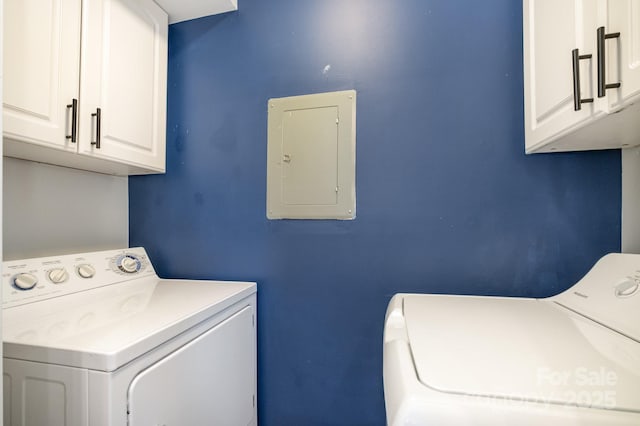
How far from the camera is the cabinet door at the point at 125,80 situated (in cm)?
117

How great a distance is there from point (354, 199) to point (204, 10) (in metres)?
1.28

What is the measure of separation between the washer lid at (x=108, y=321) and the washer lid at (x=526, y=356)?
0.68 m

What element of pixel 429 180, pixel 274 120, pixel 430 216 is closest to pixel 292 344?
pixel 430 216

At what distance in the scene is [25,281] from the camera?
1.06m

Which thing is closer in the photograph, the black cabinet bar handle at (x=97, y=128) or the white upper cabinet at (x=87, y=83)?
the white upper cabinet at (x=87, y=83)

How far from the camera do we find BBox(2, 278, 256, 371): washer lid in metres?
0.71

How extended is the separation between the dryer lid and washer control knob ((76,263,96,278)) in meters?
1.84

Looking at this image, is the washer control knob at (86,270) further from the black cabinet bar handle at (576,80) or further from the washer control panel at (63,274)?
the black cabinet bar handle at (576,80)

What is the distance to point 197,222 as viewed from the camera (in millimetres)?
1601

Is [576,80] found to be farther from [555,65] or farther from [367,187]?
[367,187]

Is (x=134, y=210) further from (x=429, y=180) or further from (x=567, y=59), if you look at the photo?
(x=567, y=59)

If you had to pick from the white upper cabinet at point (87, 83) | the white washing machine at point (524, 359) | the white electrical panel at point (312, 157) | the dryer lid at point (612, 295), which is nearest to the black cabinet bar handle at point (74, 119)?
the white upper cabinet at point (87, 83)

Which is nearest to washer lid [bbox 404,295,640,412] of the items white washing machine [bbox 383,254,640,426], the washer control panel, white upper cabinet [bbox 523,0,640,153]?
white washing machine [bbox 383,254,640,426]

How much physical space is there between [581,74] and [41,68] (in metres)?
1.71
